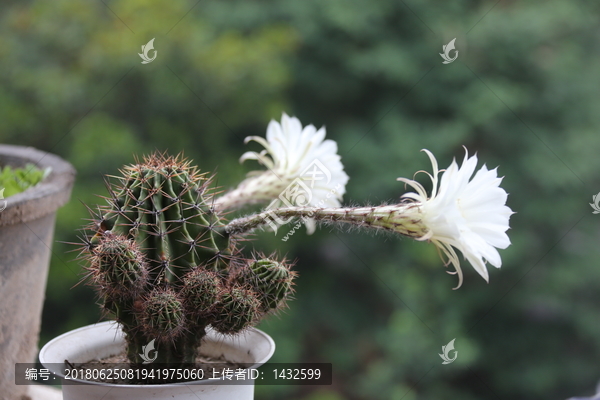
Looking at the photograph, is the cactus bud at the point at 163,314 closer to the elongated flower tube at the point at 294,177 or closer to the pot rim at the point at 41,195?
the elongated flower tube at the point at 294,177

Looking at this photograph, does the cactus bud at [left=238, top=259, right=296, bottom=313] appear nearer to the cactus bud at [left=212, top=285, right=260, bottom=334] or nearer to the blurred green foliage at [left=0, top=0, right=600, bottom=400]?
the cactus bud at [left=212, top=285, right=260, bottom=334]

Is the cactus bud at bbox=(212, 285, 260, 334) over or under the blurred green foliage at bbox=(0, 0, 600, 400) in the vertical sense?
under

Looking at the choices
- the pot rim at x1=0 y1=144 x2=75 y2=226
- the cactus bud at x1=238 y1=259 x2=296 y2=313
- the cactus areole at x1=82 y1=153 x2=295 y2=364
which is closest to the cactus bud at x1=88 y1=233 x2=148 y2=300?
the cactus areole at x1=82 y1=153 x2=295 y2=364

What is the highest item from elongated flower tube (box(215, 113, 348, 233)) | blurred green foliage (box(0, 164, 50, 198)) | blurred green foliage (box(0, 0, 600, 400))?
blurred green foliage (box(0, 0, 600, 400))

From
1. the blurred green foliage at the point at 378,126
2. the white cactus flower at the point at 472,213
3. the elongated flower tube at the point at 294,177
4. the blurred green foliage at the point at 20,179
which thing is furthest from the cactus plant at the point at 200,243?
the blurred green foliage at the point at 378,126

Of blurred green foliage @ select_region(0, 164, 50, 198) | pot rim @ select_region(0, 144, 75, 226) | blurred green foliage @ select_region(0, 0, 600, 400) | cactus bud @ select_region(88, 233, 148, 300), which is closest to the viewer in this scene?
cactus bud @ select_region(88, 233, 148, 300)

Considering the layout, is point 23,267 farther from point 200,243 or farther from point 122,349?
point 200,243
